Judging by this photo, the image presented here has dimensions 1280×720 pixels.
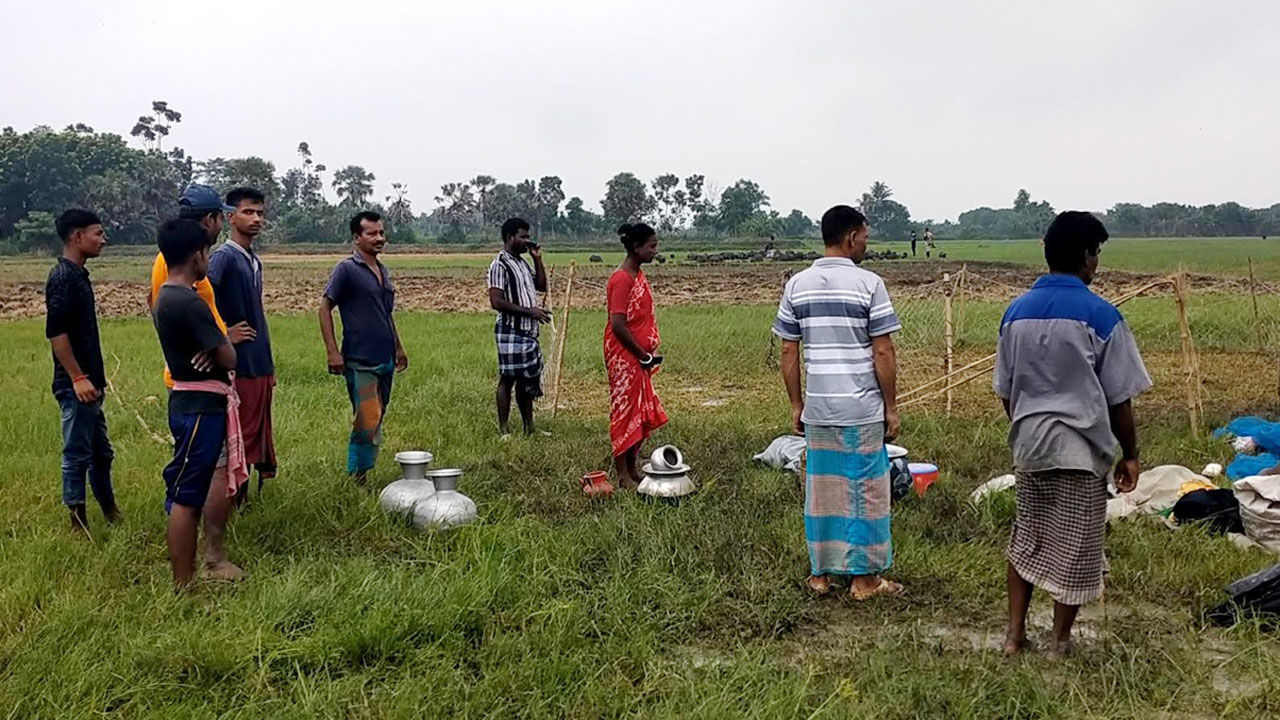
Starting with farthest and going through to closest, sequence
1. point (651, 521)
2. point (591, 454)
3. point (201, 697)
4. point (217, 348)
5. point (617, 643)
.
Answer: point (591, 454) < point (651, 521) < point (217, 348) < point (617, 643) < point (201, 697)

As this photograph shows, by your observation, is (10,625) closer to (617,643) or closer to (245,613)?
(245,613)

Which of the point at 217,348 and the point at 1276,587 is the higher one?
the point at 217,348

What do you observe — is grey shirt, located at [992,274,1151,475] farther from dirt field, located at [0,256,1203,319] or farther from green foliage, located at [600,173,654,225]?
green foliage, located at [600,173,654,225]

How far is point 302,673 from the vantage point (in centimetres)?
301

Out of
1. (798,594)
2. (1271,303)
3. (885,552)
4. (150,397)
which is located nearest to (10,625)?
(798,594)

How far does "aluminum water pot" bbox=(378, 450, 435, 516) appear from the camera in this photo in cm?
451

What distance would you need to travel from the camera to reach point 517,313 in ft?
20.9

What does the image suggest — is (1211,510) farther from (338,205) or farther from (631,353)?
(338,205)

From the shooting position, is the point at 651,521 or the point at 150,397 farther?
the point at 150,397

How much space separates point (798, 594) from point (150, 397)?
700 cm

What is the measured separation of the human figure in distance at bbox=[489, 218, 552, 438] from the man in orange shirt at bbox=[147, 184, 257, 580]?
2.28 meters

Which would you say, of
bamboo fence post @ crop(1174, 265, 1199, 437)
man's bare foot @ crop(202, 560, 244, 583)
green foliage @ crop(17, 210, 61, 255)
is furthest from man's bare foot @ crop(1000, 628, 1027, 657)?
green foliage @ crop(17, 210, 61, 255)

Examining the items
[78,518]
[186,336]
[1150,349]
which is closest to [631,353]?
[186,336]

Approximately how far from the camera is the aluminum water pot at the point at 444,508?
14.3 ft
